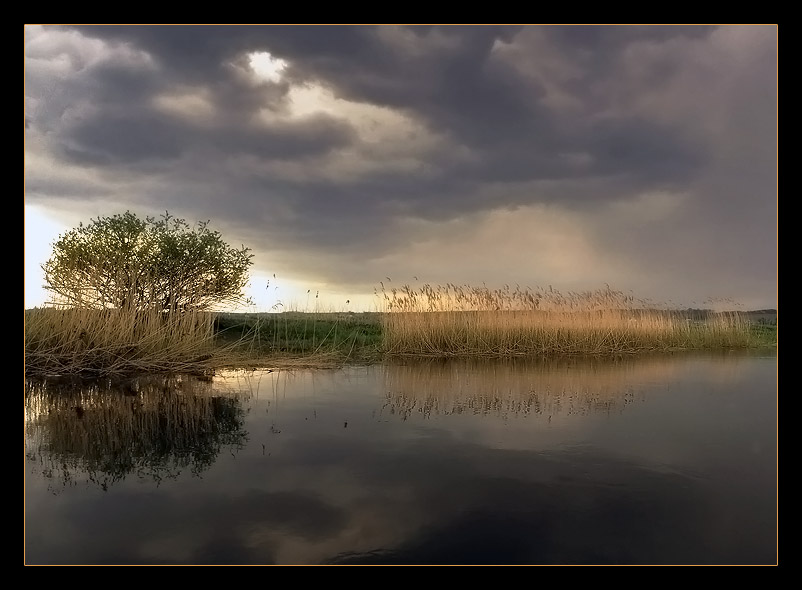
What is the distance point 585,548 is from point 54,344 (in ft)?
33.6

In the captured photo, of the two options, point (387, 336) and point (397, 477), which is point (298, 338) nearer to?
point (387, 336)

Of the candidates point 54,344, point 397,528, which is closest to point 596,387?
point 397,528

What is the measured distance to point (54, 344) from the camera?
33.2 feet

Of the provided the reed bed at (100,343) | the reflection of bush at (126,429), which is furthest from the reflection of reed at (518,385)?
the reed bed at (100,343)

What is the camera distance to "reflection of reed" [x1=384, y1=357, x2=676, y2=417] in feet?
24.7

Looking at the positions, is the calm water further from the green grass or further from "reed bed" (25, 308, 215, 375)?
the green grass

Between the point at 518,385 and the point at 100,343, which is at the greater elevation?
the point at 100,343

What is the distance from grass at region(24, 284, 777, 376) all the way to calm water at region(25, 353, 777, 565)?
63.2 inches

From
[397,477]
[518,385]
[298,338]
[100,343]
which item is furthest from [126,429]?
[298,338]

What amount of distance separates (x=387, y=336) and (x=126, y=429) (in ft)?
29.2

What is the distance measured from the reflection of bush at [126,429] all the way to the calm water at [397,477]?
0.03 metres

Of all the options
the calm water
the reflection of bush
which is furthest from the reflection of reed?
the reflection of bush

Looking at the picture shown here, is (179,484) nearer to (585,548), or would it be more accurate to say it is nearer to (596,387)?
(585,548)

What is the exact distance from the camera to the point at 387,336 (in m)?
14.5
